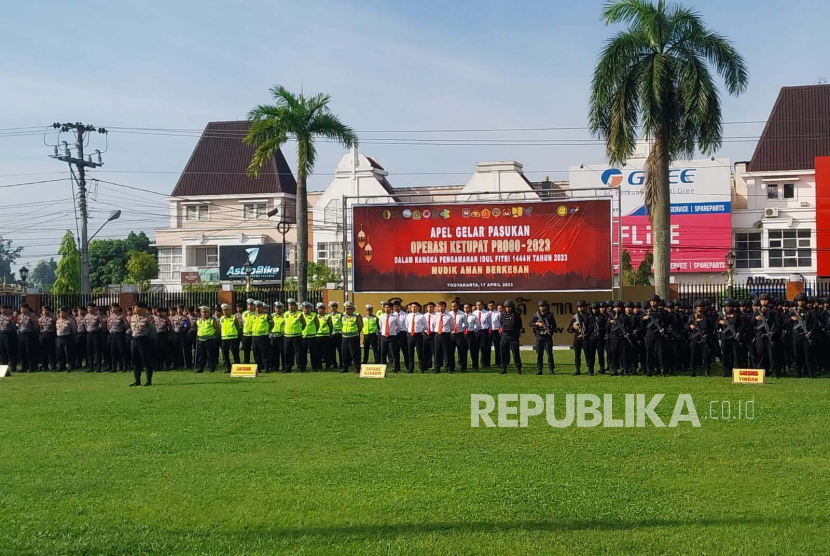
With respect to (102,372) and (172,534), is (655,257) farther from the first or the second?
(172,534)

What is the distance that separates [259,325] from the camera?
2155cm

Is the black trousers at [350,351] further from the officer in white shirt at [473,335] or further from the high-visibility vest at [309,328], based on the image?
the officer in white shirt at [473,335]

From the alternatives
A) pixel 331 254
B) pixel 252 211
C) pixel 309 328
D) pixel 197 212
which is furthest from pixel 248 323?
pixel 197 212

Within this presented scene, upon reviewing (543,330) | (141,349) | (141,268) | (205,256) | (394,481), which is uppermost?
Answer: (205,256)

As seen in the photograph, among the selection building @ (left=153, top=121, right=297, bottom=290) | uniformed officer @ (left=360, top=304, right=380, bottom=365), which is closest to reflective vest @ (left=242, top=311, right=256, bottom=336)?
uniformed officer @ (left=360, top=304, right=380, bottom=365)

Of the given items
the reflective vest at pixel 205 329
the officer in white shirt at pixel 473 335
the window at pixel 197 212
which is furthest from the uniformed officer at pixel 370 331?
the window at pixel 197 212

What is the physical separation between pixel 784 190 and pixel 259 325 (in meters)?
42.5

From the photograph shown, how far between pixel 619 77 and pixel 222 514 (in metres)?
20.5

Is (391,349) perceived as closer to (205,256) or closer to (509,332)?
(509,332)

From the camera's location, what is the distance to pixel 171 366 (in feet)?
74.4

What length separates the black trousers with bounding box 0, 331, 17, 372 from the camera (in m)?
23.0

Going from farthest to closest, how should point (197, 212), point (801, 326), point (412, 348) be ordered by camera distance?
point (197, 212) → point (412, 348) → point (801, 326)

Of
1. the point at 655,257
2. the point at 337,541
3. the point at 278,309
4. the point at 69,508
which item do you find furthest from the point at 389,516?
the point at 655,257

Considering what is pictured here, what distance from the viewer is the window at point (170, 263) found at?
62.3m
